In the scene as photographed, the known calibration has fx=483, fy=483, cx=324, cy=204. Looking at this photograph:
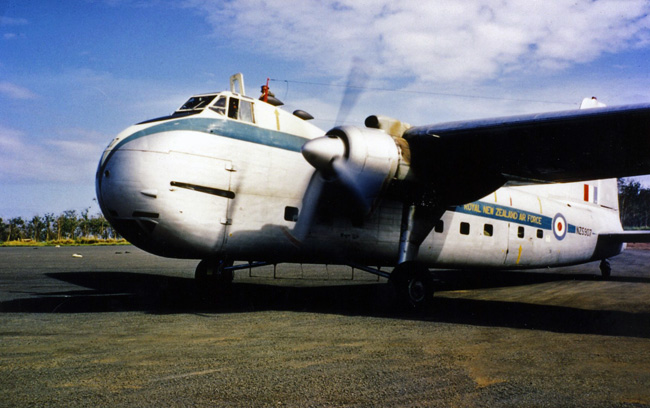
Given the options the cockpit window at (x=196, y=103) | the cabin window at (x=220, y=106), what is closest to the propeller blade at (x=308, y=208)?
the cabin window at (x=220, y=106)

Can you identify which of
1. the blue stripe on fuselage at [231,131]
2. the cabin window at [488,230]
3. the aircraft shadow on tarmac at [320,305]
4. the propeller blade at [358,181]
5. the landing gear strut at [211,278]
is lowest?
the aircraft shadow on tarmac at [320,305]

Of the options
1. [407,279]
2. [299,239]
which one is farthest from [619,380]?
[299,239]

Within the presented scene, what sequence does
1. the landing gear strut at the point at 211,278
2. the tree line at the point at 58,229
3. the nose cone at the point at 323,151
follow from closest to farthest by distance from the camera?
the nose cone at the point at 323,151 < the landing gear strut at the point at 211,278 < the tree line at the point at 58,229

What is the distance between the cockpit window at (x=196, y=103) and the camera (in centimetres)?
971

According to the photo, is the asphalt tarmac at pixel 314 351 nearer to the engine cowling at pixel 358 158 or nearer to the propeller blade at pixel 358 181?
the propeller blade at pixel 358 181

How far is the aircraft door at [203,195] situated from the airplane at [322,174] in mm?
21

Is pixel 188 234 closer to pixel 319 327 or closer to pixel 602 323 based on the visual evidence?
pixel 319 327

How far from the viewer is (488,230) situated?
44.9 ft

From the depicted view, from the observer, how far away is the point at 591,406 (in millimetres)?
4172

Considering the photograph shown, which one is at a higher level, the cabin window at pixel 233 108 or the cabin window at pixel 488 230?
the cabin window at pixel 233 108

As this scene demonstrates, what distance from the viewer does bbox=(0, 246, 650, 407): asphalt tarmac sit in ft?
14.4

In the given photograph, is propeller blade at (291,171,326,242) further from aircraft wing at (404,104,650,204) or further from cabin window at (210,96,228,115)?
cabin window at (210,96,228,115)

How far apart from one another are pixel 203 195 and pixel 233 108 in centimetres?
194

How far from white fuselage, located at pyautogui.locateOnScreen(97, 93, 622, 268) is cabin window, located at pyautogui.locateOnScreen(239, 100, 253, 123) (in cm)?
15
